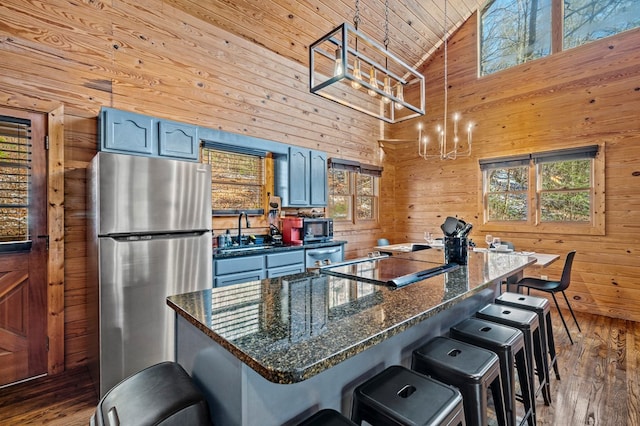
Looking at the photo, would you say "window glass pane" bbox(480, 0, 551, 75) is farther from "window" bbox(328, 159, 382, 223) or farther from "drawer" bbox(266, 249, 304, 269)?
"drawer" bbox(266, 249, 304, 269)

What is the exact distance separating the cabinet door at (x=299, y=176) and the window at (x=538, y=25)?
11.1ft

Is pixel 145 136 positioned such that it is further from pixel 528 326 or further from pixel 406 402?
pixel 528 326

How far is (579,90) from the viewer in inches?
163

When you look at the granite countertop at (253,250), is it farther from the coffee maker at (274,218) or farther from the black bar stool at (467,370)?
the black bar stool at (467,370)

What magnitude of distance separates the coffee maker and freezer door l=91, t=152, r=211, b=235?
1.31m

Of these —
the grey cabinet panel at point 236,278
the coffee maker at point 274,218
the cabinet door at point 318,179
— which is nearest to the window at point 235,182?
the coffee maker at point 274,218

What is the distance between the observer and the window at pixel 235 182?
3.70 m

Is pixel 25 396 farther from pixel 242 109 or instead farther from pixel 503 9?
pixel 503 9

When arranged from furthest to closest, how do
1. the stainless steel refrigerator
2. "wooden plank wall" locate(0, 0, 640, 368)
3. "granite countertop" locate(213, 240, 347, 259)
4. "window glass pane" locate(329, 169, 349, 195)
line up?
"window glass pane" locate(329, 169, 349, 195), "granite countertop" locate(213, 240, 347, 259), "wooden plank wall" locate(0, 0, 640, 368), the stainless steel refrigerator

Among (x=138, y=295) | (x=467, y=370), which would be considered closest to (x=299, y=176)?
(x=138, y=295)

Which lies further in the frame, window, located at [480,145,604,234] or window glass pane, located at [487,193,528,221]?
window glass pane, located at [487,193,528,221]

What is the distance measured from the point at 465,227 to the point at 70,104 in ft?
11.2

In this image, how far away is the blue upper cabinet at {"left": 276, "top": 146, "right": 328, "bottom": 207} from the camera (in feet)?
A: 13.3

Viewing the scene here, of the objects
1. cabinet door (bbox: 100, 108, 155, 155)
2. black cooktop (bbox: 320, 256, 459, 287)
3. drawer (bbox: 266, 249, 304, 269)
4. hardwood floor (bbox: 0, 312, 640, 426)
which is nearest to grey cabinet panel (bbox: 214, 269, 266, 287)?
drawer (bbox: 266, 249, 304, 269)
